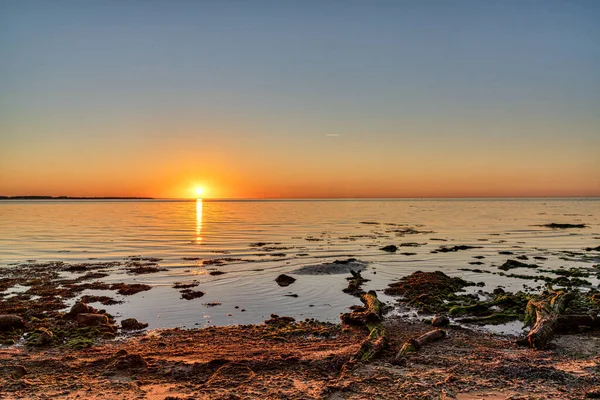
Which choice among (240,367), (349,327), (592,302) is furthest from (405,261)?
(240,367)

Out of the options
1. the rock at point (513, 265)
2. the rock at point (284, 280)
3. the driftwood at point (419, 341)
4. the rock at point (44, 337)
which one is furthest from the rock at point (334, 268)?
the rock at point (44, 337)

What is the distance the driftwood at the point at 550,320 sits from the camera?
11.0 meters

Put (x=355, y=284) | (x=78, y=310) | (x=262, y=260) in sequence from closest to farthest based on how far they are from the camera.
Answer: (x=78, y=310) < (x=355, y=284) < (x=262, y=260)

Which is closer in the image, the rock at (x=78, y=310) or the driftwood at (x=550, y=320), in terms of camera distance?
the driftwood at (x=550, y=320)

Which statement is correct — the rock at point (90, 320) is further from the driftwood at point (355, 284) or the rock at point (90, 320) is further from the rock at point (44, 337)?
the driftwood at point (355, 284)

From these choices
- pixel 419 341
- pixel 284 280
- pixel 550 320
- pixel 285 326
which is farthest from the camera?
pixel 284 280

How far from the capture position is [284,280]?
2055 cm

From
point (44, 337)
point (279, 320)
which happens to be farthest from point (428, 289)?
point (44, 337)

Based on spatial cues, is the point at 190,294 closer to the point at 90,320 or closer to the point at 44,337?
the point at 90,320

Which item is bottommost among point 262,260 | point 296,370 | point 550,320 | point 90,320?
point 262,260

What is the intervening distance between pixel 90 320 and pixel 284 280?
9942 millimetres

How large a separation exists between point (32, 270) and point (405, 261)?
24.9 m

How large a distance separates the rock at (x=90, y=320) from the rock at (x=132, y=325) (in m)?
0.59

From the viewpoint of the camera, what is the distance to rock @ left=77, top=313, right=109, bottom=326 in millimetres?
13039
